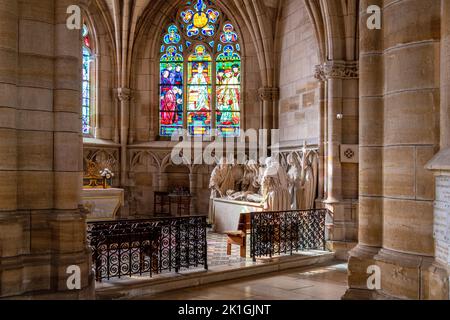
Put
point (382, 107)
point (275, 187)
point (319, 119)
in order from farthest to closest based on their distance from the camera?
point (319, 119)
point (275, 187)
point (382, 107)

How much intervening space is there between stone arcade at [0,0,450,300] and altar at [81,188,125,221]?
4 centimetres

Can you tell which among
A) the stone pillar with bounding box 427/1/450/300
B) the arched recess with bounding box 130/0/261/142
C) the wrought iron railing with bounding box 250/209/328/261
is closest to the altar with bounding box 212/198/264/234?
the wrought iron railing with bounding box 250/209/328/261

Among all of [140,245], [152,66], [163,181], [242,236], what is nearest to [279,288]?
[242,236]

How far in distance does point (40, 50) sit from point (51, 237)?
2.30 meters

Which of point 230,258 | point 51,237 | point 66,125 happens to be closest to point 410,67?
point 66,125

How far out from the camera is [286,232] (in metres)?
10.7

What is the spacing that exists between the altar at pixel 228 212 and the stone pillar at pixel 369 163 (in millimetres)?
6772

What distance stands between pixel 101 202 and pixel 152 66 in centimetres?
724

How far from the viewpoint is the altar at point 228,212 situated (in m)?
13.0

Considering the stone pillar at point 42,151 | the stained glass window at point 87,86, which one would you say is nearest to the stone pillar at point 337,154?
the stone pillar at point 42,151

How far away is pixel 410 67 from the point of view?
516cm

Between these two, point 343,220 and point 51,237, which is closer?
point 51,237

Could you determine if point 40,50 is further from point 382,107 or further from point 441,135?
point 441,135

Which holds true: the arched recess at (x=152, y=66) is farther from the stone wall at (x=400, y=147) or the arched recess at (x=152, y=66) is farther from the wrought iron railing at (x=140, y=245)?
the stone wall at (x=400, y=147)
